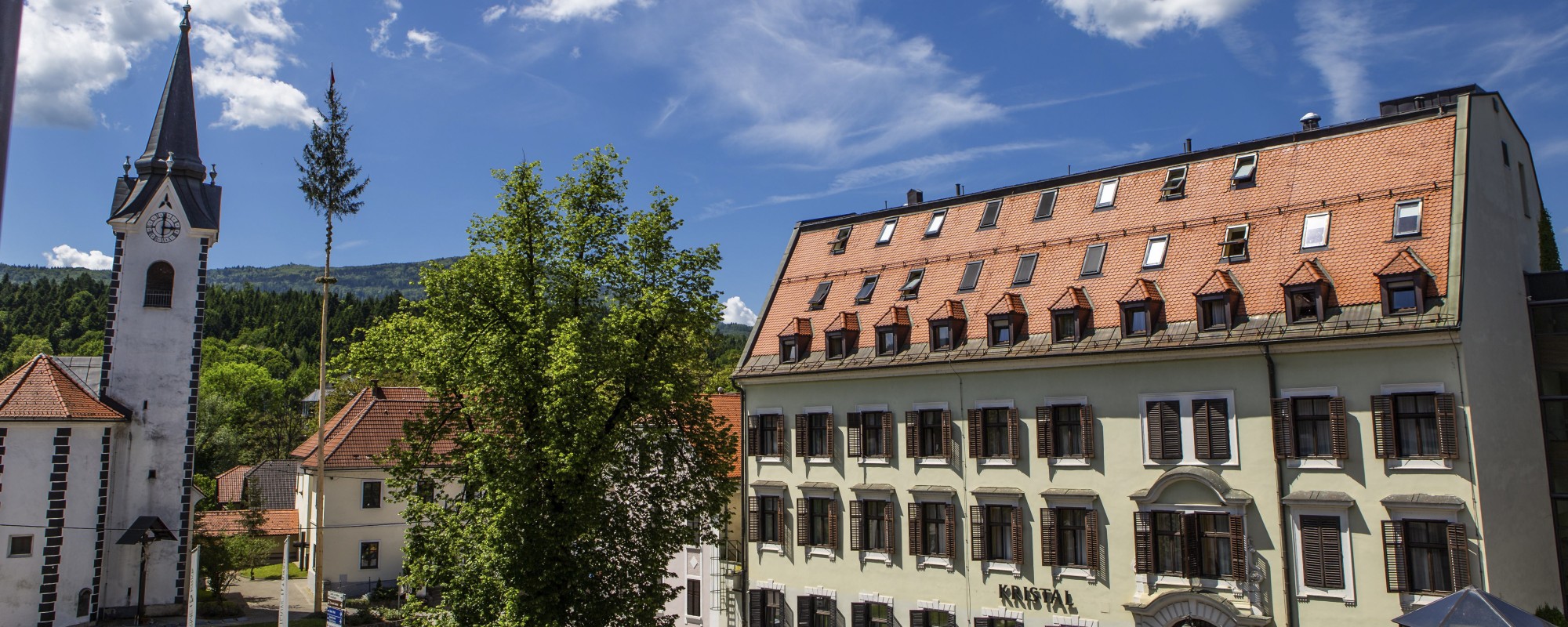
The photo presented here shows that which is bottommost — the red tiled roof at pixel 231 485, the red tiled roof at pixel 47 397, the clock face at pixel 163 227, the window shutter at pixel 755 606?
the window shutter at pixel 755 606

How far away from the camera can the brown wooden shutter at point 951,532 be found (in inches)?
1204

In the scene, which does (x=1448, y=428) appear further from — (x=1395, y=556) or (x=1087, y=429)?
(x=1087, y=429)

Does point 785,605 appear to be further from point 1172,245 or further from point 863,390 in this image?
point 1172,245

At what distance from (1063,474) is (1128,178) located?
9843mm

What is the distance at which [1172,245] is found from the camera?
96.6ft

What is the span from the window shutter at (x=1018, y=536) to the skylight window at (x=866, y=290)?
958cm

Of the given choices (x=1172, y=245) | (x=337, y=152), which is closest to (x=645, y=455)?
(x=1172, y=245)

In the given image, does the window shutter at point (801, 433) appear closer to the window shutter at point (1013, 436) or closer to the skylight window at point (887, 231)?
the skylight window at point (887, 231)

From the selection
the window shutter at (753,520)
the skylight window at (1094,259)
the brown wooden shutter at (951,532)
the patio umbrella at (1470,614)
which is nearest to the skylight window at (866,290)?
the skylight window at (1094,259)

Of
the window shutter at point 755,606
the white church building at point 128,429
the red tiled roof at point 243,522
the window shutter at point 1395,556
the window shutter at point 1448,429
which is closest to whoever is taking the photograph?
the window shutter at point 1448,429

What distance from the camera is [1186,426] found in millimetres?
26859

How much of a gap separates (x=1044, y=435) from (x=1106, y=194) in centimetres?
830

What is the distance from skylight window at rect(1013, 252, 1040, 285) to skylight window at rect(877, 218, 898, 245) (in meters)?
5.93

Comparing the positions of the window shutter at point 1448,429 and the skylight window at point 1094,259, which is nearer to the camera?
the window shutter at point 1448,429
